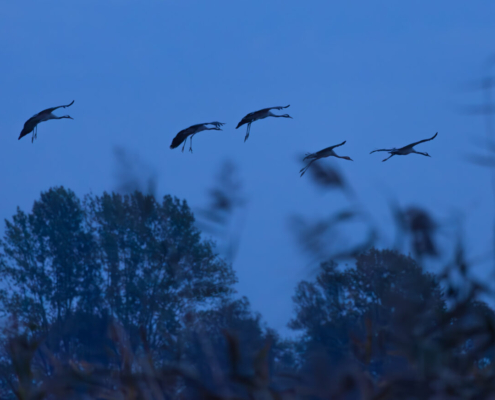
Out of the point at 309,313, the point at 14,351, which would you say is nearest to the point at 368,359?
the point at 14,351

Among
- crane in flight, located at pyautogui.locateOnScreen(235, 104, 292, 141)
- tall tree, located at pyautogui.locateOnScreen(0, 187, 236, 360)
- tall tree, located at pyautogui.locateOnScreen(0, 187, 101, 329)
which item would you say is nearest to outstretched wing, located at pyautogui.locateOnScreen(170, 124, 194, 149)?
crane in flight, located at pyautogui.locateOnScreen(235, 104, 292, 141)

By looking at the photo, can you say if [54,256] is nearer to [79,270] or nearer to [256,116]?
[79,270]

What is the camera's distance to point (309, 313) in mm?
10422

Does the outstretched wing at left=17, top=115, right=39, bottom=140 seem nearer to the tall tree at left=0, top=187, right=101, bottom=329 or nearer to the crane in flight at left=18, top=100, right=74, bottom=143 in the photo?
the crane in flight at left=18, top=100, right=74, bottom=143

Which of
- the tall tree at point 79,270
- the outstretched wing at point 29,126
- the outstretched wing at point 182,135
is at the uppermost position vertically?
the tall tree at point 79,270

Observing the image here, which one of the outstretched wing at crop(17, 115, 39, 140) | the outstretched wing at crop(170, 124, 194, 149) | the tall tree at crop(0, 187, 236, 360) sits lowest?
the outstretched wing at crop(170, 124, 194, 149)

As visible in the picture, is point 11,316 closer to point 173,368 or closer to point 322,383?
point 173,368

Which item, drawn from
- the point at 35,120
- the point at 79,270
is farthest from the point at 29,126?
the point at 79,270

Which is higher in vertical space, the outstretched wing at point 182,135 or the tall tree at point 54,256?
the tall tree at point 54,256

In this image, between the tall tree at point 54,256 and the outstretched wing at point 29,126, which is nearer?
the outstretched wing at point 29,126

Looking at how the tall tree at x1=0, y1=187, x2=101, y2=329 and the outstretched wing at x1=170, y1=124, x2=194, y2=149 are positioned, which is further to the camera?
the tall tree at x1=0, y1=187, x2=101, y2=329

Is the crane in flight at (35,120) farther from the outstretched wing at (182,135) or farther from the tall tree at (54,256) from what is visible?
the tall tree at (54,256)

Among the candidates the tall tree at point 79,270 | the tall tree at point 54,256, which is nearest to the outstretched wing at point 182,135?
the tall tree at point 79,270

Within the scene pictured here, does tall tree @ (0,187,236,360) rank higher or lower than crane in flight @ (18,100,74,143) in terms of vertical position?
higher
